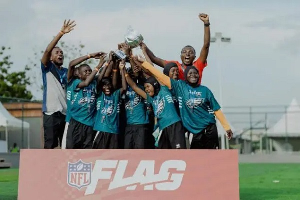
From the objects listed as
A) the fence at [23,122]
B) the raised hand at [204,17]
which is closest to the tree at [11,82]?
the fence at [23,122]

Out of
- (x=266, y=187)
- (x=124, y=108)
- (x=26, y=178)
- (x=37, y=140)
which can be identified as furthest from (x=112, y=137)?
(x=37, y=140)

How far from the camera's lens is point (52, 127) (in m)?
9.80

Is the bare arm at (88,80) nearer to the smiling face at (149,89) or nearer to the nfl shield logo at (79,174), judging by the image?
the smiling face at (149,89)

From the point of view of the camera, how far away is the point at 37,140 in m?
30.3

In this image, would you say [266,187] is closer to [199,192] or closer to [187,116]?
[187,116]

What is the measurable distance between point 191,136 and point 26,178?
2.46 metres

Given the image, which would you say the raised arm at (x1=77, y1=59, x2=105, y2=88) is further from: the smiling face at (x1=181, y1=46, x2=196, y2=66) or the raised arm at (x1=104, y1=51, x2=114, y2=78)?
the smiling face at (x1=181, y1=46, x2=196, y2=66)

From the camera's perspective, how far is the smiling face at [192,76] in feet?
29.4

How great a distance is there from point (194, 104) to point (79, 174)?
6.45ft

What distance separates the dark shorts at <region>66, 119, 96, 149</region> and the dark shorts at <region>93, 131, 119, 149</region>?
127 millimetres

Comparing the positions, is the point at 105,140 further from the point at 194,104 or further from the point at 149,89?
the point at 194,104

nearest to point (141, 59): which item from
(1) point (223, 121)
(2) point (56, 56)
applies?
(1) point (223, 121)

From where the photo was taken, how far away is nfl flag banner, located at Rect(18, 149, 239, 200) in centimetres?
788

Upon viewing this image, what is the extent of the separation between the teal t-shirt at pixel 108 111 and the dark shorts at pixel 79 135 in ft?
0.63
